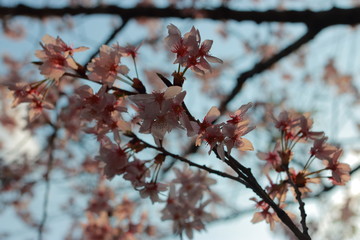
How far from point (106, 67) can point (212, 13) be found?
A: 8.27ft

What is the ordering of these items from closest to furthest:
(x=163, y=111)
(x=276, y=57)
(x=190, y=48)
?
1. (x=163, y=111)
2. (x=190, y=48)
3. (x=276, y=57)

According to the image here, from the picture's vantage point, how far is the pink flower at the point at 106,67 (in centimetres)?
144

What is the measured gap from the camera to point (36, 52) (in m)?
1.55

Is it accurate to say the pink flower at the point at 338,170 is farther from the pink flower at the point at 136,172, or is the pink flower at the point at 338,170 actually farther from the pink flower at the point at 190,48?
the pink flower at the point at 136,172

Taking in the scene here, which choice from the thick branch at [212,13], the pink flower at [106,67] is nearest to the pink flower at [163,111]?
the pink flower at [106,67]

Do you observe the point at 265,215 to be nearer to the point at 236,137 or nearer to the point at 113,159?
the point at 236,137

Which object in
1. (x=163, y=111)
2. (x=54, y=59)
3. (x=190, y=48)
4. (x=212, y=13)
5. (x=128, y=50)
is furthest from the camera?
(x=212, y=13)

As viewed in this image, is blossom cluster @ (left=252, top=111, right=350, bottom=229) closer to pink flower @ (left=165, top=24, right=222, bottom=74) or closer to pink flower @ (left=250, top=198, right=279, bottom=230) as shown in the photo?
pink flower @ (left=250, top=198, right=279, bottom=230)

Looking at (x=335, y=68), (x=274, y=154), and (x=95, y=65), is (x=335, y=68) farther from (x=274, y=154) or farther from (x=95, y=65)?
(x=95, y=65)

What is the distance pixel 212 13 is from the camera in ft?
12.1

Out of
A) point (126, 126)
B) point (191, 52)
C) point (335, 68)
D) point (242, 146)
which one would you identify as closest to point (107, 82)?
point (126, 126)

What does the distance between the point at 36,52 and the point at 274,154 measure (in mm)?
1249

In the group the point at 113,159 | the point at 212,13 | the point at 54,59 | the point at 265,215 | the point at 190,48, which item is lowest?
the point at 265,215

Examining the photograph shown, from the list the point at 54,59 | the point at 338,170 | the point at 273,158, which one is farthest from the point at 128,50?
the point at 338,170
